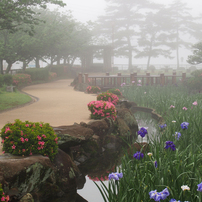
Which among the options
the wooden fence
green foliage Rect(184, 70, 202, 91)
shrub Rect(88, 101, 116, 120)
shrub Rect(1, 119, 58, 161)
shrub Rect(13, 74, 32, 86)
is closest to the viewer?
shrub Rect(1, 119, 58, 161)

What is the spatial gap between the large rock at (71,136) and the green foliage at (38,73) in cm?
1806

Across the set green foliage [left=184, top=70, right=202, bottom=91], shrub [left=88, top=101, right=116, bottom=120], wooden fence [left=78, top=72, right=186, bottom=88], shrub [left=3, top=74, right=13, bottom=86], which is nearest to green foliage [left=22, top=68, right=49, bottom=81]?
wooden fence [left=78, top=72, right=186, bottom=88]

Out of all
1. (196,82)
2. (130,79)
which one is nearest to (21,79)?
(130,79)

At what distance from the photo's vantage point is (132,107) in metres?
13.1

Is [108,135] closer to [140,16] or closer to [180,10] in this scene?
[140,16]

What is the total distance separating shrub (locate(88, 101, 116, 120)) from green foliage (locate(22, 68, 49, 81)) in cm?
1597

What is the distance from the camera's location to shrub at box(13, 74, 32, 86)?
20163mm

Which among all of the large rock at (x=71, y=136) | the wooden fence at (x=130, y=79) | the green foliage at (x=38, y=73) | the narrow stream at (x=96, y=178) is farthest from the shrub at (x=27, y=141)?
the green foliage at (x=38, y=73)

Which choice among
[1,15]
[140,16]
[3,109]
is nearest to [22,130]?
[3,109]

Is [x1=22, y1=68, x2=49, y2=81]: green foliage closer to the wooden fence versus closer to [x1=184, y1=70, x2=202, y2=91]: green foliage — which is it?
the wooden fence

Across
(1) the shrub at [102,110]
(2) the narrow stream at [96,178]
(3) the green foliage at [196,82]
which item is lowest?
(2) the narrow stream at [96,178]

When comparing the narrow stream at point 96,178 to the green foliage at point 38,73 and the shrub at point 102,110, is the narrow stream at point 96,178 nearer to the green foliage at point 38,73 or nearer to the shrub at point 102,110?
the shrub at point 102,110

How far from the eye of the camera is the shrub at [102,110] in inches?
344

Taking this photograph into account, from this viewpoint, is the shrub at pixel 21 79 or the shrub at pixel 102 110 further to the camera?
the shrub at pixel 21 79
